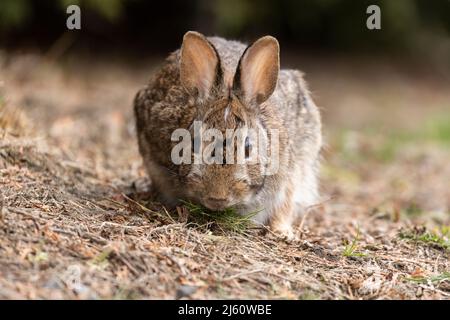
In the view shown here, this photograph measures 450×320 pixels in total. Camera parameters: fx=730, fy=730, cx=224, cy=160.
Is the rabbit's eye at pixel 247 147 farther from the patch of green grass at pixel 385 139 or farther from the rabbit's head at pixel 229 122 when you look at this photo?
the patch of green grass at pixel 385 139

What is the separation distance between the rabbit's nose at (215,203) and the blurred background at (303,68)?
268 cm

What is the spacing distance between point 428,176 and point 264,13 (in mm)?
4966

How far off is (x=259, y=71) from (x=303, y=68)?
911 cm

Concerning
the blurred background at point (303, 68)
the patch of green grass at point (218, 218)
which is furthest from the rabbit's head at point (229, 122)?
the blurred background at point (303, 68)

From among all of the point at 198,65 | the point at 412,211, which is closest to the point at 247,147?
the point at 198,65

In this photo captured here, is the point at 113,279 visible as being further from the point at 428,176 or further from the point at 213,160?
the point at 428,176

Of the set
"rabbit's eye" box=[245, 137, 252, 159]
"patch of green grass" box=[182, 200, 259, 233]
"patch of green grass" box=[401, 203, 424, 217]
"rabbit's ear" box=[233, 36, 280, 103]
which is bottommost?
"patch of green grass" box=[401, 203, 424, 217]

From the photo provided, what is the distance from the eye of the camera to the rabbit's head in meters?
5.00

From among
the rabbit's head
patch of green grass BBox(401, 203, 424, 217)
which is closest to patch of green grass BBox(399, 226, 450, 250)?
patch of green grass BBox(401, 203, 424, 217)

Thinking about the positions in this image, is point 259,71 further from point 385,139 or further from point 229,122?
point 385,139

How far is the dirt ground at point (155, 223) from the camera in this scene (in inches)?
173

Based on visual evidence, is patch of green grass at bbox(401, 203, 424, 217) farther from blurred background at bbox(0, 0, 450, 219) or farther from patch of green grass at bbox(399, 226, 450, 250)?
patch of green grass at bbox(399, 226, 450, 250)
